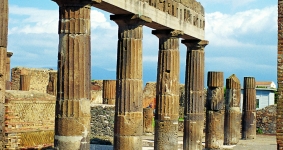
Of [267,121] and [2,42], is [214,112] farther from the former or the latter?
[2,42]

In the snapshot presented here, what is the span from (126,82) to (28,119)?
182 inches

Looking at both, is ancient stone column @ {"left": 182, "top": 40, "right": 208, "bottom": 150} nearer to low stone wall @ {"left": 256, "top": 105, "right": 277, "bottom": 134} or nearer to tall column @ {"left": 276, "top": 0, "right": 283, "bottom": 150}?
tall column @ {"left": 276, "top": 0, "right": 283, "bottom": 150}

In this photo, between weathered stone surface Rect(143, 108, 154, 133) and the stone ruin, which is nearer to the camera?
the stone ruin

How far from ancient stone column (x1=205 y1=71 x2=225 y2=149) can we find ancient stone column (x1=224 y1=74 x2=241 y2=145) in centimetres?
280

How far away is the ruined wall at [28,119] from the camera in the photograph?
1883 centimetres

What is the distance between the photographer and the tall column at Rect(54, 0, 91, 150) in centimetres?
1351

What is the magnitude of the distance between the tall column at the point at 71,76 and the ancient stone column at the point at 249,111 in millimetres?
18228

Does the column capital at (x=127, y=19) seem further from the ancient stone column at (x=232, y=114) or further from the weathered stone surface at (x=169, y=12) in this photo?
the ancient stone column at (x=232, y=114)

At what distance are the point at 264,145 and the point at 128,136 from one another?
11.3 metres

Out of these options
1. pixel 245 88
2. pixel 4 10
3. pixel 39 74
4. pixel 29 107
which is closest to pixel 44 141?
pixel 29 107

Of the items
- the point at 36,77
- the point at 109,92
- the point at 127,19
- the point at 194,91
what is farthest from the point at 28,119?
the point at 36,77

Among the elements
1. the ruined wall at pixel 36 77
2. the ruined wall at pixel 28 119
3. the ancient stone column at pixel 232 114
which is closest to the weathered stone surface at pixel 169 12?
the ruined wall at pixel 28 119

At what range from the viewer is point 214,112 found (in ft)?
83.6

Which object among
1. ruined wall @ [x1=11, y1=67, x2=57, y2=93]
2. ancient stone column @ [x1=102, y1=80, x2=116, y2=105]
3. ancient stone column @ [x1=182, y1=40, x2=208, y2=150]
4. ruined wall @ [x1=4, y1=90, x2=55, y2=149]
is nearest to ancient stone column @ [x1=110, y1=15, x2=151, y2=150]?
ruined wall @ [x1=4, y1=90, x2=55, y2=149]
